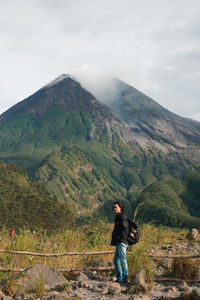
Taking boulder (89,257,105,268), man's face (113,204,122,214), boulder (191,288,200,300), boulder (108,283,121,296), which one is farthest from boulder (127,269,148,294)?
boulder (89,257,105,268)

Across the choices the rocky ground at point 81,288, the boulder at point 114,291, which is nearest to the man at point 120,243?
the rocky ground at point 81,288

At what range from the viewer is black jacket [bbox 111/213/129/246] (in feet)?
24.3

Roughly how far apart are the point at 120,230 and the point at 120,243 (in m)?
0.31

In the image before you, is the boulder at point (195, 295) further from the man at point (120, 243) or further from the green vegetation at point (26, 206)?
the green vegetation at point (26, 206)

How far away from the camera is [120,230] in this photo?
7.55 metres

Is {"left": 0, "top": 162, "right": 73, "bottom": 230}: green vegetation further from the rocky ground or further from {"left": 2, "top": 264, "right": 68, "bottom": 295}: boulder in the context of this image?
the rocky ground

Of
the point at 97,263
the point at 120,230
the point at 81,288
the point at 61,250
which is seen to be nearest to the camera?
the point at 81,288

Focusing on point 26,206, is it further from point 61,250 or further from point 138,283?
point 138,283

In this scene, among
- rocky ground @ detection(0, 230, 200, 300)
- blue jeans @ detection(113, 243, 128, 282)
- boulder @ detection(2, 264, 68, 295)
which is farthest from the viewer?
blue jeans @ detection(113, 243, 128, 282)

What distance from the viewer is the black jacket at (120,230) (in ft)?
24.3

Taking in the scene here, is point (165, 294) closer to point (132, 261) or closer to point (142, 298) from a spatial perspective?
point (142, 298)

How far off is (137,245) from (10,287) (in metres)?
3.06

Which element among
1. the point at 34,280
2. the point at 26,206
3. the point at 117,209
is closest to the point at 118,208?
the point at 117,209

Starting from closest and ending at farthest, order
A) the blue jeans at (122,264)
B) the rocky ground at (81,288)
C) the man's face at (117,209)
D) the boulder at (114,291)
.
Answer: the rocky ground at (81,288) → the boulder at (114,291) → the blue jeans at (122,264) → the man's face at (117,209)
